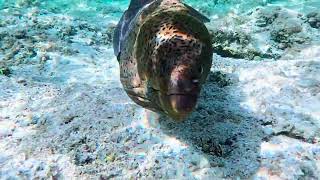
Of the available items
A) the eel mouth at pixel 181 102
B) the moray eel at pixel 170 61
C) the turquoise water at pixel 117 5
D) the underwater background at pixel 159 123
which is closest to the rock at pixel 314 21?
the underwater background at pixel 159 123

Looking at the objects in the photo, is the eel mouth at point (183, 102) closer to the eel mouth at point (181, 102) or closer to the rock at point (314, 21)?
the eel mouth at point (181, 102)

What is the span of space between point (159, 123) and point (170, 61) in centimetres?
113

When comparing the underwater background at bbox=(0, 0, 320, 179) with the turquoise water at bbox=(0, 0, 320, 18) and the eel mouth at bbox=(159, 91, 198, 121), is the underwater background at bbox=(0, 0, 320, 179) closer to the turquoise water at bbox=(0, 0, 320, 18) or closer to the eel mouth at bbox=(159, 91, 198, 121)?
the eel mouth at bbox=(159, 91, 198, 121)

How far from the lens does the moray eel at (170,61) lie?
2.24 metres

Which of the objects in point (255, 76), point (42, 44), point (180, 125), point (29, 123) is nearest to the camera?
point (180, 125)

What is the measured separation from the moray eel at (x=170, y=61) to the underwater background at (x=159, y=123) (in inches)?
19.9

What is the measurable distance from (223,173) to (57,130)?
6.20ft

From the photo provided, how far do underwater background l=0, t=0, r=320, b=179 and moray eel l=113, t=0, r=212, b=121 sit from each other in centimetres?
51

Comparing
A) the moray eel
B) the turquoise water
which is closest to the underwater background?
the moray eel

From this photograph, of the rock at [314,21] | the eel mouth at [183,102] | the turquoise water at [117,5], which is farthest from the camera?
the turquoise water at [117,5]

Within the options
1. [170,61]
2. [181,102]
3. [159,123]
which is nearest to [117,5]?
[159,123]

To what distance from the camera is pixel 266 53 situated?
5578 mm

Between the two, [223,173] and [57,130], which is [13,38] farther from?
[223,173]

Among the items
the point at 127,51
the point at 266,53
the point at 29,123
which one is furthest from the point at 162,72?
the point at 266,53
